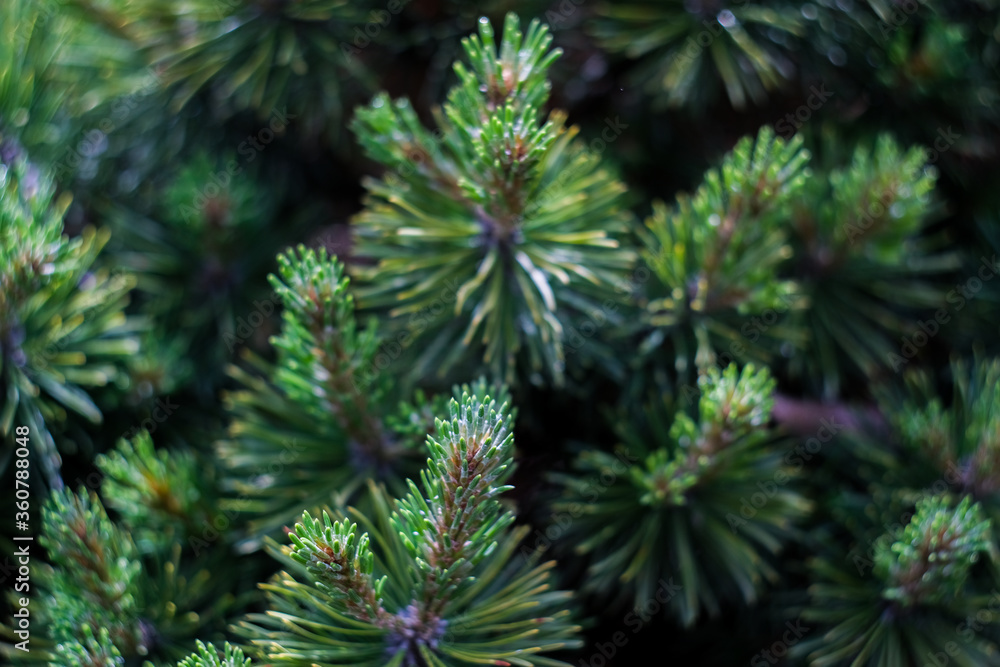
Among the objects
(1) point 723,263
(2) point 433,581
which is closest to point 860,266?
(1) point 723,263

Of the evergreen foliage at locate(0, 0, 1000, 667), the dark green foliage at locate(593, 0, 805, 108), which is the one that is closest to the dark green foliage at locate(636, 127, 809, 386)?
the evergreen foliage at locate(0, 0, 1000, 667)

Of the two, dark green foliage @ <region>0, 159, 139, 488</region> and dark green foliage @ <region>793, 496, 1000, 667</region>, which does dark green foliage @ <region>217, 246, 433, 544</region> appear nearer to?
dark green foliage @ <region>0, 159, 139, 488</region>

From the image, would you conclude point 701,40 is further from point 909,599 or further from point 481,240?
point 909,599

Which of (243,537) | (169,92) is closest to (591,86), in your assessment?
(169,92)

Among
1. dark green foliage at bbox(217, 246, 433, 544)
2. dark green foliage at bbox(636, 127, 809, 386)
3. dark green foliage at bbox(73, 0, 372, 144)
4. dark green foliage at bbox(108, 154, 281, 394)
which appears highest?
dark green foliage at bbox(73, 0, 372, 144)

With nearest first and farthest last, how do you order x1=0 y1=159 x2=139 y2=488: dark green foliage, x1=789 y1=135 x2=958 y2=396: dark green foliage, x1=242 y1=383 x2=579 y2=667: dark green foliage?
x1=242 y1=383 x2=579 y2=667: dark green foliage
x1=0 y1=159 x2=139 y2=488: dark green foliage
x1=789 y1=135 x2=958 y2=396: dark green foliage
